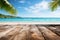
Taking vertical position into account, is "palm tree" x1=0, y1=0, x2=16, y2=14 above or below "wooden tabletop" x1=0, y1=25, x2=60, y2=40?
above

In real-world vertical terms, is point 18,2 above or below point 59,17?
above

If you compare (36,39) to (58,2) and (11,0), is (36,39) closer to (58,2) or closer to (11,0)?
(58,2)

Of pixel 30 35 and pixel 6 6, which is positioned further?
pixel 6 6

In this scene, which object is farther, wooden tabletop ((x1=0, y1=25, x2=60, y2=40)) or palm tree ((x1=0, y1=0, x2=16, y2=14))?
palm tree ((x1=0, y1=0, x2=16, y2=14))

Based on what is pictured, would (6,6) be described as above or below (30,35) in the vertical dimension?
above

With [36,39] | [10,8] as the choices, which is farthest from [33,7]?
[36,39]

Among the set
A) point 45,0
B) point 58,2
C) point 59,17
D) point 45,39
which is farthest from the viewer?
point 59,17

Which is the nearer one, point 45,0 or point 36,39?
point 36,39

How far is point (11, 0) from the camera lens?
334 inches

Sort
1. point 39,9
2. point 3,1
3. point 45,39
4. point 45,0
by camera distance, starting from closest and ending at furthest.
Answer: point 45,39 < point 3,1 < point 45,0 < point 39,9

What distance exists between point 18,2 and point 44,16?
1.66 metres

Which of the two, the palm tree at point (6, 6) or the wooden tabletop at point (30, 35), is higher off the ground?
the palm tree at point (6, 6)

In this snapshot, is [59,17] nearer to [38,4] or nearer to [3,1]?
[38,4]

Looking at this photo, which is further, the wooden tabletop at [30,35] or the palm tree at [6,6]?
the palm tree at [6,6]
